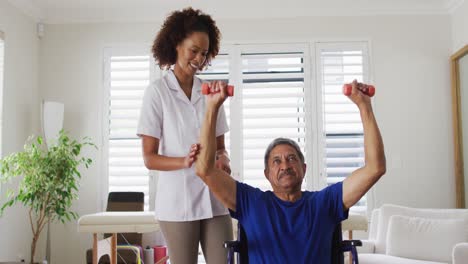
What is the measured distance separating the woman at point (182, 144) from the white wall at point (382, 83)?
121 inches

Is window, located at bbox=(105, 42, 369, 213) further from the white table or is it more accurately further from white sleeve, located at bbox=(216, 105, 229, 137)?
white sleeve, located at bbox=(216, 105, 229, 137)

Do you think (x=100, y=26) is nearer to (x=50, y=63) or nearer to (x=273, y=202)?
(x=50, y=63)

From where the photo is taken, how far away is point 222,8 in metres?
4.70

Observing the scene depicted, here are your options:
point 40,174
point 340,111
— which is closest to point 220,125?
point 40,174

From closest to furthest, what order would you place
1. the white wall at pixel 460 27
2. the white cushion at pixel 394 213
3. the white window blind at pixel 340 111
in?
the white cushion at pixel 394 213 < the white wall at pixel 460 27 < the white window blind at pixel 340 111

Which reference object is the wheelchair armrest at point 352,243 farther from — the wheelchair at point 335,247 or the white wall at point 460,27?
the white wall at point 460,27

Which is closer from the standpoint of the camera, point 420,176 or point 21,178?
point 21,178

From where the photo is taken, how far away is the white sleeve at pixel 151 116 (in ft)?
5.39

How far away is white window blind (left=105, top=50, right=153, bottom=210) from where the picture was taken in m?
4.63

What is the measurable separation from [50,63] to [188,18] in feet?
11.6

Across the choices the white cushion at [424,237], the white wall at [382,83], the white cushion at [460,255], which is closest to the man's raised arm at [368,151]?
the white cushion at [460,255]

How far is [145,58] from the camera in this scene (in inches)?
187

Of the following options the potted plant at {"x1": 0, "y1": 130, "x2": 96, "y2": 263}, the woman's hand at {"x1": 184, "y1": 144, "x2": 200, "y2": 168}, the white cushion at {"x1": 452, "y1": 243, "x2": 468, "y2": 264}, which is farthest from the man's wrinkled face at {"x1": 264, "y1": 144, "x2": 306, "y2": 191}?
the potted plant at {"x1": 0, "y1": 130, "x2": 96, "y2": 263}

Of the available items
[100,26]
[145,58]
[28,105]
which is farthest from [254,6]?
[28,105]
